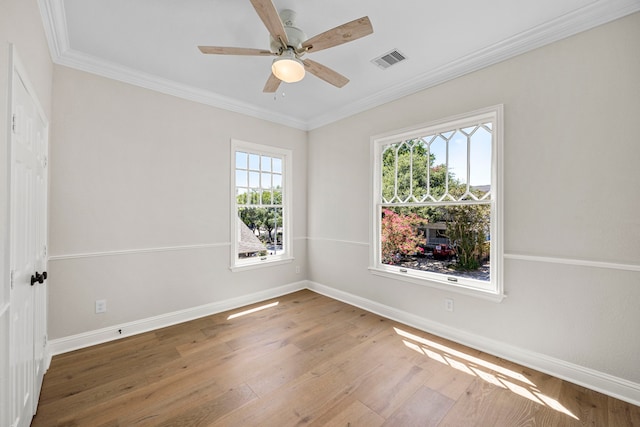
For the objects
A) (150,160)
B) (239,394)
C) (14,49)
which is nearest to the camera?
(14,49)

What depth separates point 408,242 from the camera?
3334mm

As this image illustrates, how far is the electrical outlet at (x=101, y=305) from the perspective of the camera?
271cm

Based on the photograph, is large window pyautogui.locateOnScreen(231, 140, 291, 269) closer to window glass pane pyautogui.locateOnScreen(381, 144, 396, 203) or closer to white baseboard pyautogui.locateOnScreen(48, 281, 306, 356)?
white baseboard pyautogui.locateOnScreen(48, 281, 306, 356)

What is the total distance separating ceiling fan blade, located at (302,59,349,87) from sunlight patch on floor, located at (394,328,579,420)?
2.63 m

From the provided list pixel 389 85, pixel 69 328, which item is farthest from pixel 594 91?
pixel 69 328

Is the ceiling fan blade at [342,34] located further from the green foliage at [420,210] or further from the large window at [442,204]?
the green foliage at [420,210]

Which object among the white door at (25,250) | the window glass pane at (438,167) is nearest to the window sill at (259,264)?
the white door at (25,250)

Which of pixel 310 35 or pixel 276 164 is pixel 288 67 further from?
pixel 276 164

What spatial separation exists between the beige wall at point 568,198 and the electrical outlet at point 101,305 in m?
3.47

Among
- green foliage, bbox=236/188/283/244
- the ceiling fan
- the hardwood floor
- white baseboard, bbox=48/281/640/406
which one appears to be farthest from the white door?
green foliage, bbox=236/188/283/244

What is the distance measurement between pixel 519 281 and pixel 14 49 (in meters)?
3.71

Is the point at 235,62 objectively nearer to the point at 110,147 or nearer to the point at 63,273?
the point at 110,147

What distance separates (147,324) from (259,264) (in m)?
1.49

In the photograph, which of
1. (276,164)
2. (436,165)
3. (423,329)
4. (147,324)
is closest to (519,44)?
(436,165)
